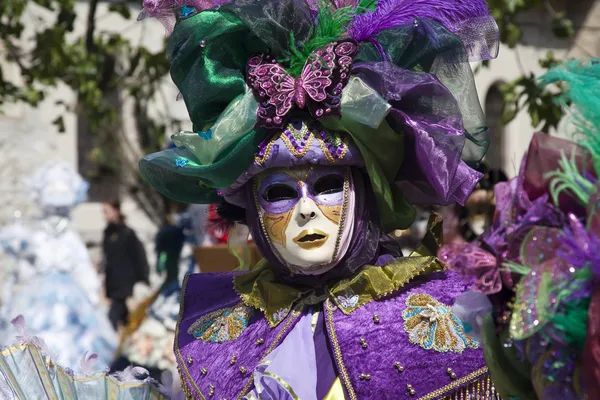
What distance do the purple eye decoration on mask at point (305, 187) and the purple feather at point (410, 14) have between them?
0.38 metres

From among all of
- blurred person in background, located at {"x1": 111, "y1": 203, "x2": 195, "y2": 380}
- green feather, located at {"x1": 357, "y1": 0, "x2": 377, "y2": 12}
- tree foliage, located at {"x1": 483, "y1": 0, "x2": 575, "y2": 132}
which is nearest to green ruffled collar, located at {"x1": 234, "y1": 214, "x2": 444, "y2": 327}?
green feather, located at {"x1": 357, "y1": 0, "x2": 377, "y2": 12}

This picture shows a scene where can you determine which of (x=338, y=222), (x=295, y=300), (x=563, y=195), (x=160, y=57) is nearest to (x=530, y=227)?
(x=563, y=195)

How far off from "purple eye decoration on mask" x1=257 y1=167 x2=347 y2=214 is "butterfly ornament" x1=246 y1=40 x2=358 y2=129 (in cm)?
15

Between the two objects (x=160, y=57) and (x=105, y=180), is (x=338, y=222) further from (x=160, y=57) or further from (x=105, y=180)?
(x=105, y=180)

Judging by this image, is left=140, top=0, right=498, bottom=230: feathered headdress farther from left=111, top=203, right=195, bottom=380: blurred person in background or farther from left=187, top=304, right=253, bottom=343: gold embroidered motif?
left=111, top=203, right=195, bottom=380: blurred person in background

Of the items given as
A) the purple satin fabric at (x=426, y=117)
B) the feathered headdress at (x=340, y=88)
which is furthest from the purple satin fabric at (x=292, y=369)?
the purple satin fabric at (x=426, y=117)

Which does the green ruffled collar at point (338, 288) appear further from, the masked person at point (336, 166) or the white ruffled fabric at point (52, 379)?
the white ruffled fabric at point (52, 379)

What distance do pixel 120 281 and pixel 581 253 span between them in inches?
283

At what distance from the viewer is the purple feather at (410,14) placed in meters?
3.24

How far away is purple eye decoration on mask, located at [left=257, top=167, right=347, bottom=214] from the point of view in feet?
10.5

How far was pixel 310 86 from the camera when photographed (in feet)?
10.3

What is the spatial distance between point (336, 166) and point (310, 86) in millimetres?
232

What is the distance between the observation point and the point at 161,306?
6672 mm

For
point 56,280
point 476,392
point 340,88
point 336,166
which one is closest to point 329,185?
point 336,166
